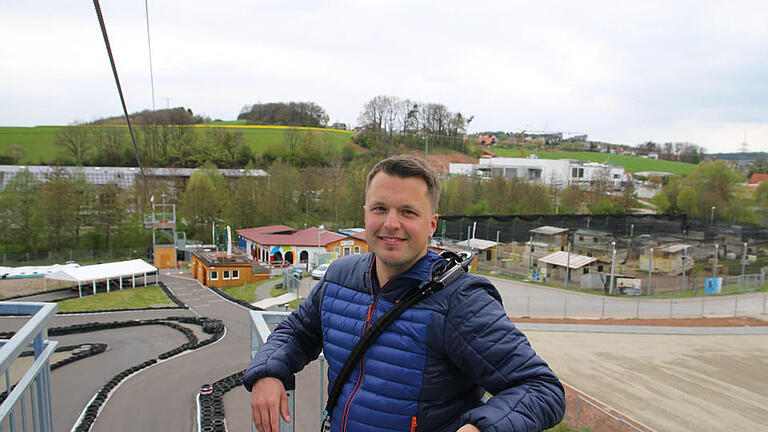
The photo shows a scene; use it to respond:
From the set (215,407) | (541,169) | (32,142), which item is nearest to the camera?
(215,407)

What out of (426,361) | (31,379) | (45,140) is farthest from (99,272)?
(45,140)

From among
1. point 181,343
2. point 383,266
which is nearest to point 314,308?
point 383,266

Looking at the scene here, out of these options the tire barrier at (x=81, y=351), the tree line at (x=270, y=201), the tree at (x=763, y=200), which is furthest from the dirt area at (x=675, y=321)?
the tree at (x=763, y=200)

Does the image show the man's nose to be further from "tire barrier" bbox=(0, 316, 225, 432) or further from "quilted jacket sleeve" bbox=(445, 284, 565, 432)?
"tire barrier" bbox=(0, 316, 225, 432)

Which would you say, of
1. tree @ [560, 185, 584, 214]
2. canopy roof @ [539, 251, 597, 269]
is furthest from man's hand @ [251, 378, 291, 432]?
tree @ [560, 185, 584, 214]

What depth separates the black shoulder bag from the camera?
1413mm

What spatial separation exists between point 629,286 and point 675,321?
483 centimetres

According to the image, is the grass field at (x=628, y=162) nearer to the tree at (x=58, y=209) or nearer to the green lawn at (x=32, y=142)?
the green lawn at (x=32, y=142)

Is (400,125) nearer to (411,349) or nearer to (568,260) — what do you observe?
(568,260)

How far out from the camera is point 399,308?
1448mm

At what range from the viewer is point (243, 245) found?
34.1 meters

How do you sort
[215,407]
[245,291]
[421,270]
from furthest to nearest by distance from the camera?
[245,291] < [215,407] < [421,270]

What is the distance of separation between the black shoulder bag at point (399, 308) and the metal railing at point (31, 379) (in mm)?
1002

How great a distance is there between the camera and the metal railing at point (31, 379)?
147cm
